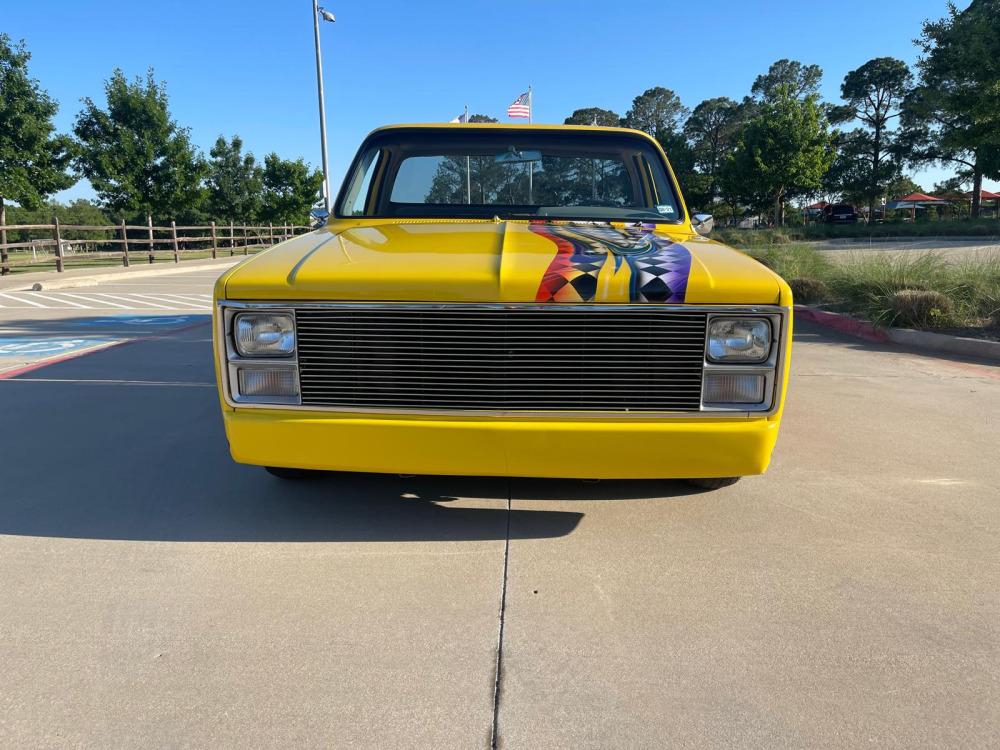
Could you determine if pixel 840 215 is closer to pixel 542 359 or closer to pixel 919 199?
pixel 919 199

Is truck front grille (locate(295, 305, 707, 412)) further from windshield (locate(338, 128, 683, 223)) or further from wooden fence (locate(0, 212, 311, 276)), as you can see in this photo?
wooden fence (locate(0, 212, 311, 276))

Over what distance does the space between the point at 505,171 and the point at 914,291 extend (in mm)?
5886

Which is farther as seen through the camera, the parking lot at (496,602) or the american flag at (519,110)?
the american flag at (519,110)

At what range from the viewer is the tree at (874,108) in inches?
1831

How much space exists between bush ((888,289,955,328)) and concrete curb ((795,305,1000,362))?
0.71ft

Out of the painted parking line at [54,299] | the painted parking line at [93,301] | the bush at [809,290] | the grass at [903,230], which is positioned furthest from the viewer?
the grass at [903,230]

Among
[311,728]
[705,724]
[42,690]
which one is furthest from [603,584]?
Result: [42,690]

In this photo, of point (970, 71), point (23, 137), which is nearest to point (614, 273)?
point (970, 71)

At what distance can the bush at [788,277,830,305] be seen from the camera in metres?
9.93

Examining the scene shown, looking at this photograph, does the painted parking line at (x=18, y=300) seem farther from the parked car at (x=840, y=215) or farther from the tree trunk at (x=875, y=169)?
the tree trunk at (x=875, y=169)

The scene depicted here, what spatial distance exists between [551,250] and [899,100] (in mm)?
56261

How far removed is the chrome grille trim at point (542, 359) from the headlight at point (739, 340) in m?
0.03

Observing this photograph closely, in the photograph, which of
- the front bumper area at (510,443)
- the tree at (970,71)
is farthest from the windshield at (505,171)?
the tree at (970,71)

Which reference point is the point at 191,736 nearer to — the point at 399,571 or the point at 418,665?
the point at 418,665
